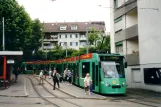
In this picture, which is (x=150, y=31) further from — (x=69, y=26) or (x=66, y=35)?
(x=69, y=26)

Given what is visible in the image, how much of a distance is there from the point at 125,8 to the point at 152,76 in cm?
1069

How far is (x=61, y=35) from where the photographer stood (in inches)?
3647

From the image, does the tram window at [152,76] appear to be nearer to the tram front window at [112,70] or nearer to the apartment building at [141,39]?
the apartment building at [141,39]

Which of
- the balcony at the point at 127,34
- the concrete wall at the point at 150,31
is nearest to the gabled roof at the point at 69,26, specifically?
the balcony at the point at 127,34

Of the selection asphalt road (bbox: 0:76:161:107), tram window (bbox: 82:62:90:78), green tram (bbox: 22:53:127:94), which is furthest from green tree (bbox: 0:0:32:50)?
asphalt road (bbox: 0:76:161:107)

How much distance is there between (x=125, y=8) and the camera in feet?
116

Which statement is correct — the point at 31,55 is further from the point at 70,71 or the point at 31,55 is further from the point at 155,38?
the point at 155,38

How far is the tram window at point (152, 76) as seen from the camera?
26.8m

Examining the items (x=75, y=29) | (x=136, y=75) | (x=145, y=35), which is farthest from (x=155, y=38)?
(x=75, y=29)

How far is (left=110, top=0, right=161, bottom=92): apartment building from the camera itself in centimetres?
2747

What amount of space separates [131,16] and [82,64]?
36.9ft

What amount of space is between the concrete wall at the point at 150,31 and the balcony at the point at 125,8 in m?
1.68

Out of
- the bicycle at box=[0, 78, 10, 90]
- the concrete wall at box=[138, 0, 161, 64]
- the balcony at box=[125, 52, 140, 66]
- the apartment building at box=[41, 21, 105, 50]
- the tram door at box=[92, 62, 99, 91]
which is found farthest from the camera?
the apartment building at box=[41, 21, 105, 50]

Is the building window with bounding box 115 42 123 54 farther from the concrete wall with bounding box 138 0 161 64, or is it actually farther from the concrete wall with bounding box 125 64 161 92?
the concrete wall with bounding box 138 0 161 64
